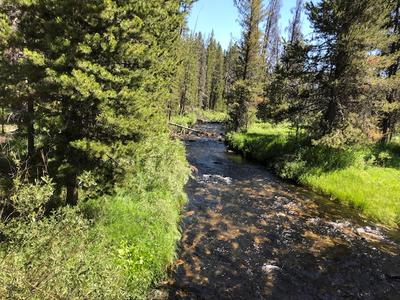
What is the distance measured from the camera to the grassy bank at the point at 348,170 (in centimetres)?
1598

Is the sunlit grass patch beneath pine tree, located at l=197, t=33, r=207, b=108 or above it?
beneath

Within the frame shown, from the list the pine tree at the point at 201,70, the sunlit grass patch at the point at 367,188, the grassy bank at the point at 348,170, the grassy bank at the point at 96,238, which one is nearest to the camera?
the grassy bank at the point at 96,238

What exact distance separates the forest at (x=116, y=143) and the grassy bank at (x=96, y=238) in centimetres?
4

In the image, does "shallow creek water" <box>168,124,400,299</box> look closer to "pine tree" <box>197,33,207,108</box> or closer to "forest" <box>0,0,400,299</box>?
"forest" <box>0,0,400,299</box>

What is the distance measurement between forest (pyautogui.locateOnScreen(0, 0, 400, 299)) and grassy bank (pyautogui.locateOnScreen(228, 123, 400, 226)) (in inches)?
3.4

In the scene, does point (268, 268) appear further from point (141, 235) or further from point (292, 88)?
point (292, 88)

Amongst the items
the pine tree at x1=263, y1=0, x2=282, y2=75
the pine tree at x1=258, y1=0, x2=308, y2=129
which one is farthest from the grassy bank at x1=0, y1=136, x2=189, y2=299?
the pine tree at x1=263, y1=0, x2=282, y2=75

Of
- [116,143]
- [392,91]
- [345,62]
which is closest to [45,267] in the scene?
[116,143]

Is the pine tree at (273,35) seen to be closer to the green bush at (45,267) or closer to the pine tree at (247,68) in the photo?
the pine tree at (247,68)

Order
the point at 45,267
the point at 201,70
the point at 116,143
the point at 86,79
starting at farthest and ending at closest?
the point at 201,70
the point at 116,143
the point at 86,79
the point at 45,267

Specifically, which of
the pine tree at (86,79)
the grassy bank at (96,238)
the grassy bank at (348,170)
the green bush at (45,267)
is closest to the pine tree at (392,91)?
the grassy bank at (348,170)

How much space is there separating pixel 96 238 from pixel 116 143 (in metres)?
2.60

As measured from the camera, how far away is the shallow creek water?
9352 millimetres

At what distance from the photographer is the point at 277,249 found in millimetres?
11586
